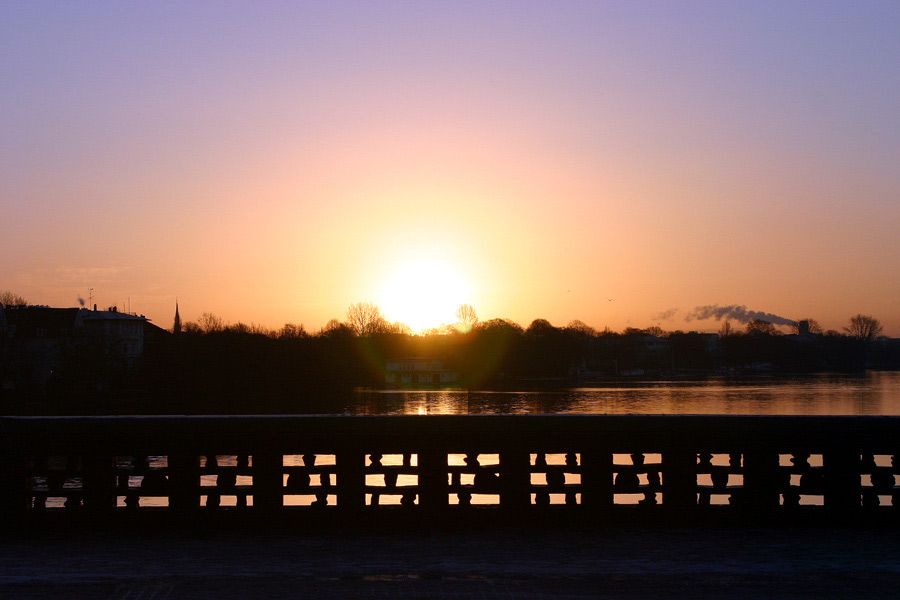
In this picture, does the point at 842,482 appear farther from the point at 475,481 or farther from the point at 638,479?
the point at 475,481

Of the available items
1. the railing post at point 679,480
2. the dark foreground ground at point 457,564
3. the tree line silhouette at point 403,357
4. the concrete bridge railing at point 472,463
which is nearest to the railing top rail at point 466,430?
the concrete bridge railing at point 472,463

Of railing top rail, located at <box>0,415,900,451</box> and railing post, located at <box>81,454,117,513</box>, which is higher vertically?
railing top rail, located at <box>0,415,900,451</box>

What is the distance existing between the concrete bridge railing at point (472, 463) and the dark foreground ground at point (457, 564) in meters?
0.28

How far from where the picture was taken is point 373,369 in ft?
420

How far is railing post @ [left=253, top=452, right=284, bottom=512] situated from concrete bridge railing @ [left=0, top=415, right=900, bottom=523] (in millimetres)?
10

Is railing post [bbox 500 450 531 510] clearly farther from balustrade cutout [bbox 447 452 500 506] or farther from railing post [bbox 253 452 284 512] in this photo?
railing post [bbox 253 452 284 512]

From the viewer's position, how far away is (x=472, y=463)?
717cm

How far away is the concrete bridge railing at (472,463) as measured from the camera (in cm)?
708

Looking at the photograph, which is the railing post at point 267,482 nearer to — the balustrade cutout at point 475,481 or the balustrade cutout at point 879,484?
the balustrade cutout at point 475,481

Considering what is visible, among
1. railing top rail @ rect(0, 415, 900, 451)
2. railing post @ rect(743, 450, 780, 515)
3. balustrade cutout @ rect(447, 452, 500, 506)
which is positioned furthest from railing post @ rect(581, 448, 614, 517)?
railing post @ rect(743, 450, 780, 515)

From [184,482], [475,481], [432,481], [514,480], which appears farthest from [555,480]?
[184,482]

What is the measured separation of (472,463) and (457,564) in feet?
4.85

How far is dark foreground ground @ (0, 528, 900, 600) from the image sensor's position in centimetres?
509

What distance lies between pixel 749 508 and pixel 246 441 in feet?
14.0
